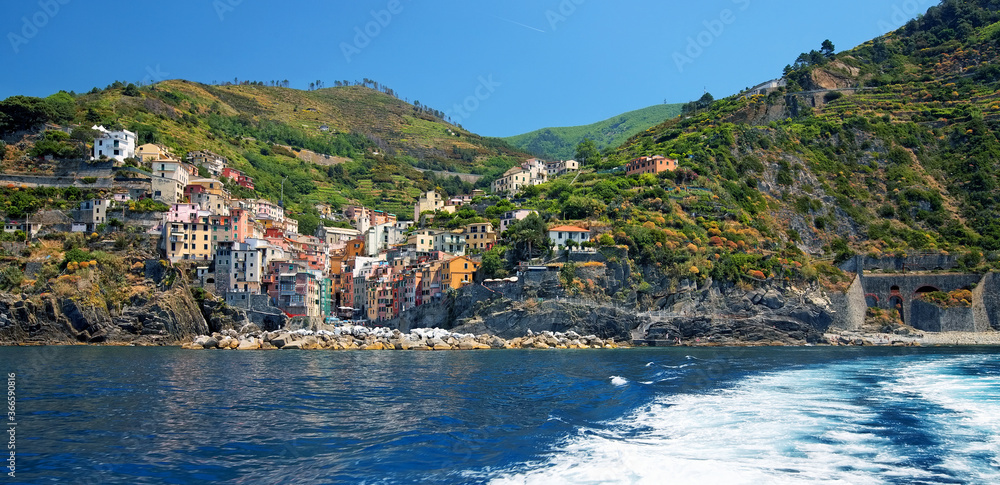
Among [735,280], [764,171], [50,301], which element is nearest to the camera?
[50,301]

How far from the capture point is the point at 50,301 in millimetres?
55469

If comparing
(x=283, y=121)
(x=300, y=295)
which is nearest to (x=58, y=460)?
(x=300, y=295)

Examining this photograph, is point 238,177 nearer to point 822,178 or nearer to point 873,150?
point 822,178

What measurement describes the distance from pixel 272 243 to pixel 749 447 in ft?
200

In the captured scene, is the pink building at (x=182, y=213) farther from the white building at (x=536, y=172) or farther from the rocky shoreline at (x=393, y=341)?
the white building at (x=536, y=172)

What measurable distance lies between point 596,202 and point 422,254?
1785cm

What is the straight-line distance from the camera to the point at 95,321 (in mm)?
56500

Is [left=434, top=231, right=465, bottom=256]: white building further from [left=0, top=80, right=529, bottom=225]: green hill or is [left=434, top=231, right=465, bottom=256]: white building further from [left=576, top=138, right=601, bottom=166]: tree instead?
[left=576, top=138, right=601, bottom=166]: tree

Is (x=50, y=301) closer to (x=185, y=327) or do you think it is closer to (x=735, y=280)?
(x=185, y=327)

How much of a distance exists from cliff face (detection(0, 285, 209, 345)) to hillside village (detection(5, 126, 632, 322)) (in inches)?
181

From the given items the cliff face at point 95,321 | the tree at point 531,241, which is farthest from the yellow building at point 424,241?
the cliff face at point 95,321

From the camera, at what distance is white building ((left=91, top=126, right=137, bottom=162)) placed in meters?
75.6

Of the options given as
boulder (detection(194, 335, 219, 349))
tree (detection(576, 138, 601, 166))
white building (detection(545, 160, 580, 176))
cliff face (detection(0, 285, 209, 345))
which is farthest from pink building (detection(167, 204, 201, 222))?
tree (detection(576, 138, 601, 166))

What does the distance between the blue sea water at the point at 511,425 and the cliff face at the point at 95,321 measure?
21.0m
